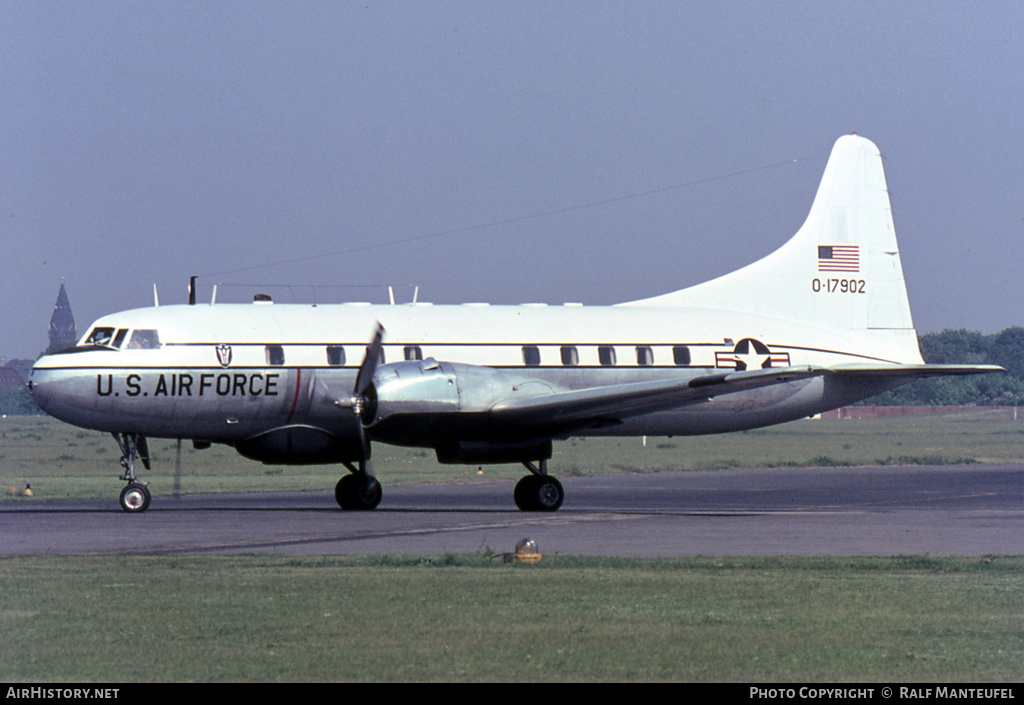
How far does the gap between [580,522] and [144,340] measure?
915 centimetres

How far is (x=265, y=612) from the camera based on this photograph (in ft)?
40.4

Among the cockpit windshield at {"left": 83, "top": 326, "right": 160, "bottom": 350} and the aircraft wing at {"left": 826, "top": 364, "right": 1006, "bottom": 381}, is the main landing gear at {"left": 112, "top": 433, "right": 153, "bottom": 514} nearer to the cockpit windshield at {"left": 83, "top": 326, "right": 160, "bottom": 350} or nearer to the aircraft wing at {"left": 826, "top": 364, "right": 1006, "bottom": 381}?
the cockpit windshield at {"left": 83, "top": 326, "right": 160, "bottom": 350}

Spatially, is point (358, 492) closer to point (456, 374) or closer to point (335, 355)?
point (335, 355)

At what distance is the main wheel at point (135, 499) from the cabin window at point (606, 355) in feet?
31.5

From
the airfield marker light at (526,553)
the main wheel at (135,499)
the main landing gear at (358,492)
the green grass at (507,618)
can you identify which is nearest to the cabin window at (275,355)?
the main landing gear at (358,492)

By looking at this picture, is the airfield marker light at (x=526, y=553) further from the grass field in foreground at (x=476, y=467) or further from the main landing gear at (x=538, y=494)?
the grass field in foreground at (x=476, y=467)

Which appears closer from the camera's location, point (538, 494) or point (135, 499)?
point (135, 499)

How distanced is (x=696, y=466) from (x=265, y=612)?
3560 centimetres

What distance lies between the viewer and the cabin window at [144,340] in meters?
25.3

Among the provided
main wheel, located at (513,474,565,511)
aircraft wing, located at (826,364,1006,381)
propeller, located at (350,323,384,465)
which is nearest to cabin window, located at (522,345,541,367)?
main wheel, located at (513,474,565,511)

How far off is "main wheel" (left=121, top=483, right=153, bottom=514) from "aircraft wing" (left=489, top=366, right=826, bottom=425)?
22.5 ft

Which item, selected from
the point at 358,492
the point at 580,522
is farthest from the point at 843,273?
the point at 358,492

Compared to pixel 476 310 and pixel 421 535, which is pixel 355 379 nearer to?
pixel 476 310

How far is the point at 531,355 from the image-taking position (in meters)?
27.2
